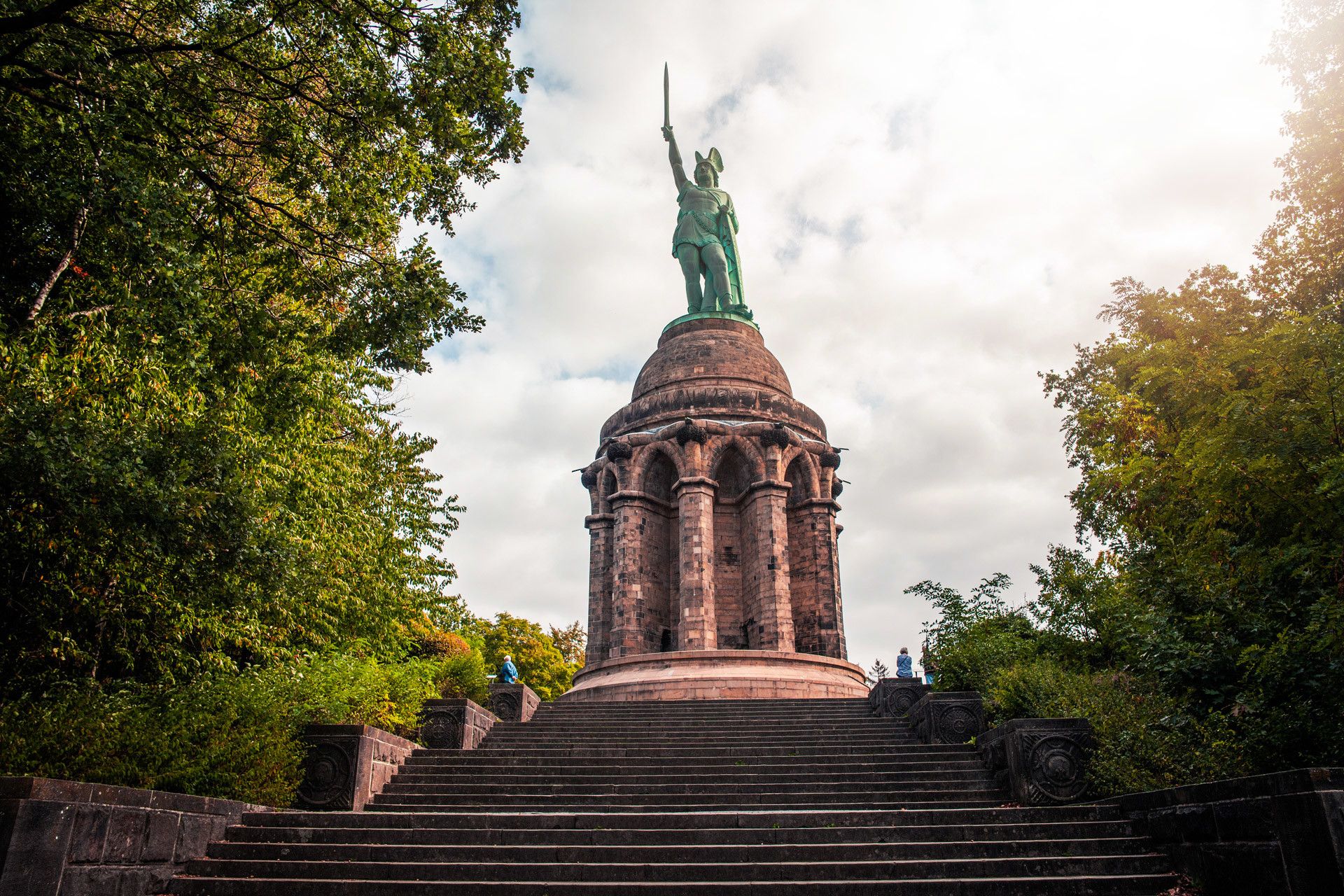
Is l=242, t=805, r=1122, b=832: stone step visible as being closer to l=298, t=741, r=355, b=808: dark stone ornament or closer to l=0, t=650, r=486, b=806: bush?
l=298, t=741, r=355, b=808: dark stone ornament

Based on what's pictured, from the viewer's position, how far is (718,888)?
6.42 m

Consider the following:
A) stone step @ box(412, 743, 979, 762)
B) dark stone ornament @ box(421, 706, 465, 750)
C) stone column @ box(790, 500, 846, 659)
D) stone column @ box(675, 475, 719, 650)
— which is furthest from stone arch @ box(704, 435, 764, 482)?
dark stone ornament @ box(421, 706, 465, 750)

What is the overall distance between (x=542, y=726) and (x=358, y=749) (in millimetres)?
4889

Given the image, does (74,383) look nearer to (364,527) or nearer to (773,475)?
(364,527)

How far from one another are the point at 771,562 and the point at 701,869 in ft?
55.8

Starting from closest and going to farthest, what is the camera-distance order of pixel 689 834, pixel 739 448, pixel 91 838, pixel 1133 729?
pixel 91 838
pixel 689 834
pixel 1133 729
pixel 739 448

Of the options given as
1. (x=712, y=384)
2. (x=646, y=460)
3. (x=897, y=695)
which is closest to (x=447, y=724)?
(x=897, y=695)

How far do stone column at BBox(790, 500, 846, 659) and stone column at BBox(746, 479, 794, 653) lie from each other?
0.86m

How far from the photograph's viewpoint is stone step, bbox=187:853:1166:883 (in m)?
6.77

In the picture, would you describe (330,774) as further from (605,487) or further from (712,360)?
(712,360)

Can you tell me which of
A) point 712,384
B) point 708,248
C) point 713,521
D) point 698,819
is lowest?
point 698,819

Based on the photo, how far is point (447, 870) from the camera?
22.6ft

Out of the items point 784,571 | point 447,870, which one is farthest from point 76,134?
point 784,571

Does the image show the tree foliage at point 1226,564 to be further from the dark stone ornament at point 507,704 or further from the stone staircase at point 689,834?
the dark stone ornament at point 507,704
